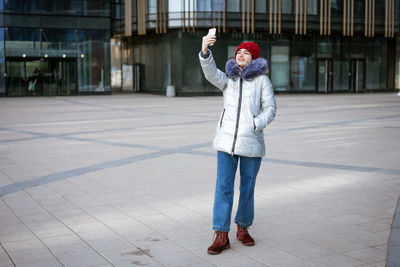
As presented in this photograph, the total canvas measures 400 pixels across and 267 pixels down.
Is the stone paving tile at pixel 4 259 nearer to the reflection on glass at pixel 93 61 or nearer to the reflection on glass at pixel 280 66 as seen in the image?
the reflection on glass at pixel 93 61

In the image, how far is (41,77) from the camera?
109ft

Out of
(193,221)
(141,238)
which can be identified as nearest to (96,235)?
(141,238)

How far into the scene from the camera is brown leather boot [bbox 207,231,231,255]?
4.66 metres

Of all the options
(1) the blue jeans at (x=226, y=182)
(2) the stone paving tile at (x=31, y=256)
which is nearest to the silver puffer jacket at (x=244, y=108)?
(1) the blue jeans at (x=226, y=182)

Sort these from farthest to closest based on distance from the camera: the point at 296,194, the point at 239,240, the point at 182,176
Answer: the point at 182,176
the point at 296,194
the point at 239,240

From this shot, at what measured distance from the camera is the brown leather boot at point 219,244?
4.66 m

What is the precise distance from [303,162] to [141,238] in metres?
4.84

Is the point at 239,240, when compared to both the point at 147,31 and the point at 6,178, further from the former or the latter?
the point at 147,31

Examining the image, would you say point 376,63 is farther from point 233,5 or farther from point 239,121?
point 239,121

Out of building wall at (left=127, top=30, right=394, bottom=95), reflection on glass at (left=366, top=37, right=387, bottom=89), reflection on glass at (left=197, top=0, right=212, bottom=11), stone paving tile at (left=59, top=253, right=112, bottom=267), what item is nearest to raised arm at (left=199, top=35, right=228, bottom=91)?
stone paving tile at (left=59, top=253, right=112, bottom=267)

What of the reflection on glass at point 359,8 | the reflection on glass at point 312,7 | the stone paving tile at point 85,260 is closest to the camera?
the stone paving tile at point 85,260

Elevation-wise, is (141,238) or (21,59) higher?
(21,59)

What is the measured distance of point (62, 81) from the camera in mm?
33969

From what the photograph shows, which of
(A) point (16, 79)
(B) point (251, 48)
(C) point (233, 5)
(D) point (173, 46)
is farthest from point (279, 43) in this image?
(B) point (251, 48)
